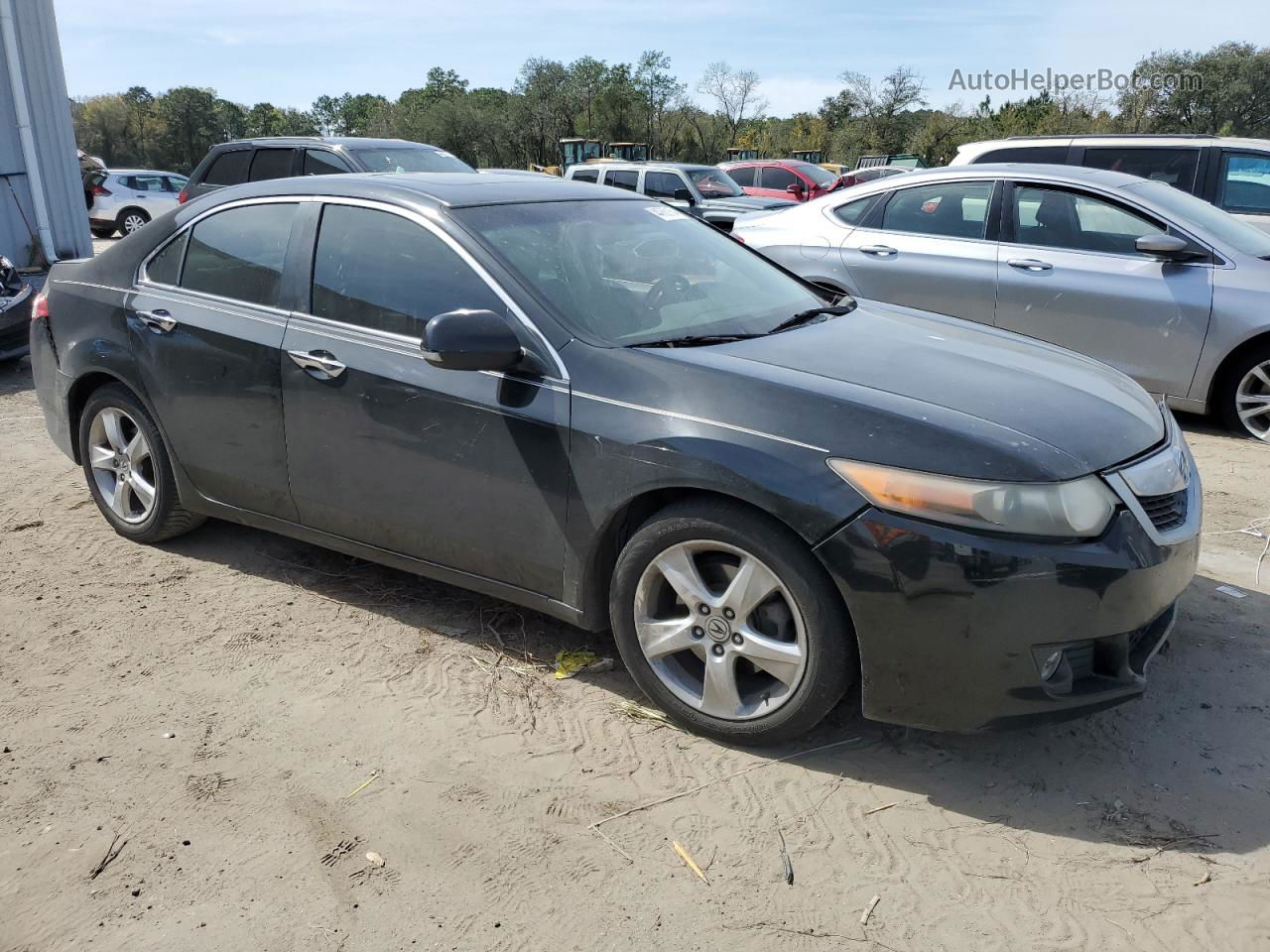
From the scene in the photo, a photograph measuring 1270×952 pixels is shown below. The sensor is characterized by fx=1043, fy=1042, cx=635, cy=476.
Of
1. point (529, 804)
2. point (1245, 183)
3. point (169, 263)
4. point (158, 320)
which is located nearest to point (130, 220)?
point (169, 263)

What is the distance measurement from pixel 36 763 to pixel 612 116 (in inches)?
2077

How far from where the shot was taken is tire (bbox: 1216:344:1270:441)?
20.5 ft

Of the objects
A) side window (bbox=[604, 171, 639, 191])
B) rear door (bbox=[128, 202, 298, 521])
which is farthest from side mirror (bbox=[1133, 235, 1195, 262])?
side window (bbox=[604, 171, 639, 191])

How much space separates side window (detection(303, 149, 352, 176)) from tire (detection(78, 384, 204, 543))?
6.49 m

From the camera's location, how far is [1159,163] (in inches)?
337

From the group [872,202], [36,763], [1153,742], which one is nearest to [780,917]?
[1153,742]

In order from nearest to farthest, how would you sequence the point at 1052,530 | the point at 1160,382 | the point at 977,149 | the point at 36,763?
1. the point at 1052,530
2. the point at 36,763
3. the point at 1160,382
4. the point at 977,149

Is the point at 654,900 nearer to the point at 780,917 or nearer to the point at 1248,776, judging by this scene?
the point at 780,917

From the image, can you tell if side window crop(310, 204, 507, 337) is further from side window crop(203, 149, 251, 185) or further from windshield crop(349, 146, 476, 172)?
side window crop(203, 149, 251, 185)

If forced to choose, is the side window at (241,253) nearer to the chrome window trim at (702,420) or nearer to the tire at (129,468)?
the tire at (129,468)

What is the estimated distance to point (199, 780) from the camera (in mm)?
3008

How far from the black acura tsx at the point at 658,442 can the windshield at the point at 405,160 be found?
6.45 metres

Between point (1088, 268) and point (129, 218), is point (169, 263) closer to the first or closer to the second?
point (1088, 268)

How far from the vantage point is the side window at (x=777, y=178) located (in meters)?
20.1
